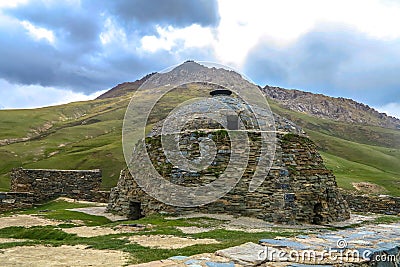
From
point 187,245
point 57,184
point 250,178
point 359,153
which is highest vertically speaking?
point 359,153

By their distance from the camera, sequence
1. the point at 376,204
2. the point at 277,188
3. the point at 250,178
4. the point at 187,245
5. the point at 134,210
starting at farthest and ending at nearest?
the point at 376,204 → the point at 134,210 → the point at 250,178 → the point at 277,188 → the point at 187,245

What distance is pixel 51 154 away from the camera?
223ft

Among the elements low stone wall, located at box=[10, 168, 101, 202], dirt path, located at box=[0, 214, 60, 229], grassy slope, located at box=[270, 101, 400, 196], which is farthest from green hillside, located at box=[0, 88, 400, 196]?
dirt path, located at box=[0, 214, 60, 229]

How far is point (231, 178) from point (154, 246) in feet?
23.3

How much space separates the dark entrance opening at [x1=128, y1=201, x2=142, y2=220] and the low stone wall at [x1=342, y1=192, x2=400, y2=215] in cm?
1354

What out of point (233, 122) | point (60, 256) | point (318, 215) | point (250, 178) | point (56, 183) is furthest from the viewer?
point (56, 183)

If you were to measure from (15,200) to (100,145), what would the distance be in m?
48.4

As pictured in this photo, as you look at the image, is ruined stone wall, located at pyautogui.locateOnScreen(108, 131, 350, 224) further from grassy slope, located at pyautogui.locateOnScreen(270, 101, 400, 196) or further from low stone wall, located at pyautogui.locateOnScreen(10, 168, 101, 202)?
grassy slope, located at pyautogui.locateOnScreen(270, 101, 400, 196)

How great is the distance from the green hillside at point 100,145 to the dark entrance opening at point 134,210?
2138 cm

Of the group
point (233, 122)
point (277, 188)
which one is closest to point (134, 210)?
point (233, 122)

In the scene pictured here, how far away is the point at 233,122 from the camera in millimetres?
17094

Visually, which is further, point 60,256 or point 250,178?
point 250,178

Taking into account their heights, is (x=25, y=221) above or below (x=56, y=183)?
below

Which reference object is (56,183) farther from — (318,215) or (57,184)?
(318,215)
